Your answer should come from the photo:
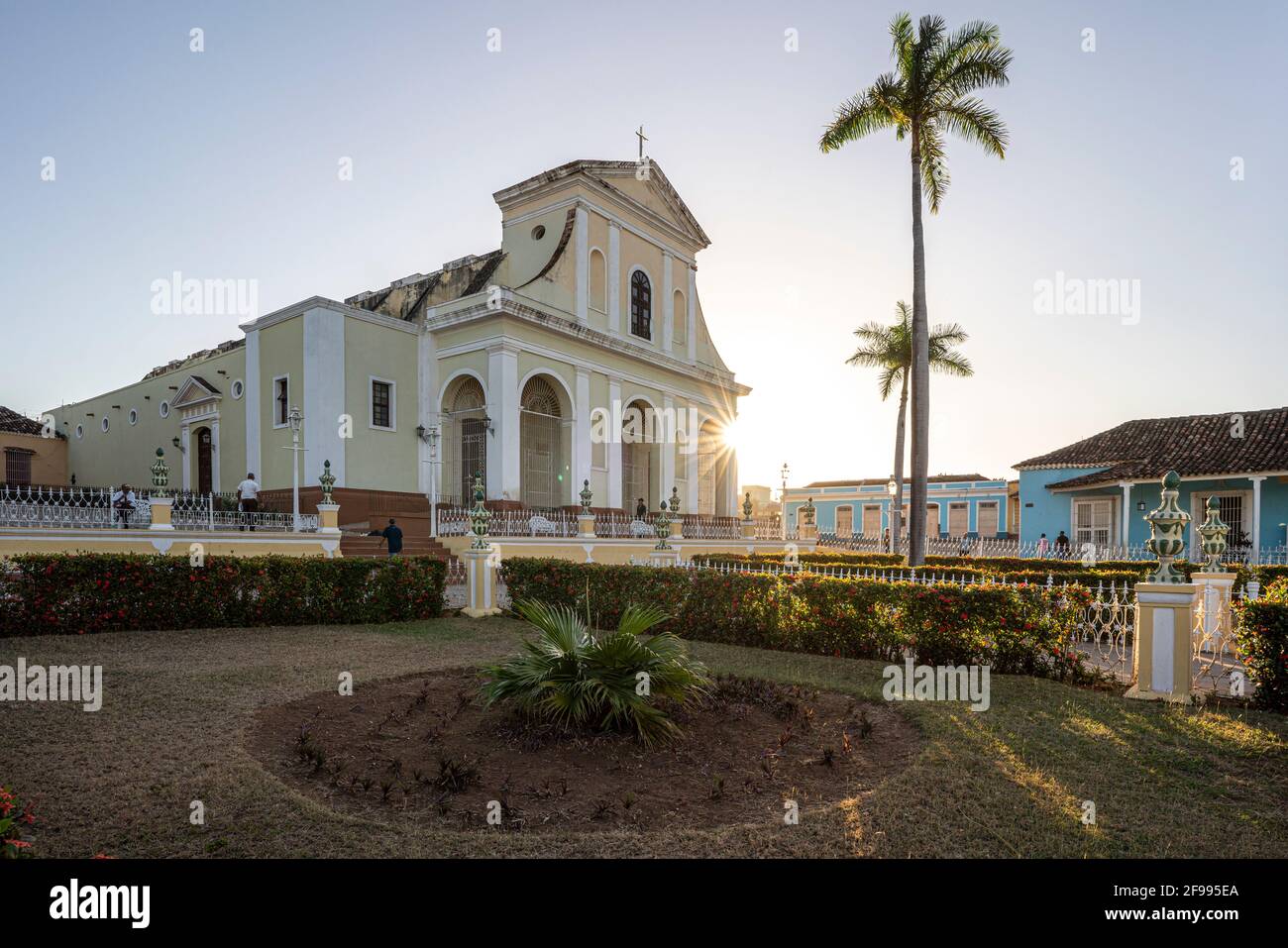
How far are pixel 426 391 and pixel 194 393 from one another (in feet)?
30.7

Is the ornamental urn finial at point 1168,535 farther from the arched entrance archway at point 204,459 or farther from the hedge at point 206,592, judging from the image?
the arched entrance archway at point 204,459

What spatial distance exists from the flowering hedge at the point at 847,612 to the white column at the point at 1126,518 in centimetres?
1887

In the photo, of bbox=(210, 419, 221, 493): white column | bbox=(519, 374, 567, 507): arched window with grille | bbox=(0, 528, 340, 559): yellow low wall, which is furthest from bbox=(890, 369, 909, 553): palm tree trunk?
bbox=(210, 419, 221, 493): white column

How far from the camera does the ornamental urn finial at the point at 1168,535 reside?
Result: 5.98 m

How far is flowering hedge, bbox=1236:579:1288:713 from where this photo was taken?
216 inches

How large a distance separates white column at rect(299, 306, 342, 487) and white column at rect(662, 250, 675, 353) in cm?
1143

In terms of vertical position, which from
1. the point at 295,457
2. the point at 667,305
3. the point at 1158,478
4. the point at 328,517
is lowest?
the point at 328,517

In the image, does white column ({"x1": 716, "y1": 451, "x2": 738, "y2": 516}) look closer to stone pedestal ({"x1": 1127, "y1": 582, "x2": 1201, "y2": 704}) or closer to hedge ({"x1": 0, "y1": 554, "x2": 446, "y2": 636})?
hedge ({"x1": 0, "y1": 554, "x2": 446, "y2": 636})

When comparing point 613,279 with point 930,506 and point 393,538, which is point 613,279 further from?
point 930,506

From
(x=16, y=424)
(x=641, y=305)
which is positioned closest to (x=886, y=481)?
(x=641, y=305)

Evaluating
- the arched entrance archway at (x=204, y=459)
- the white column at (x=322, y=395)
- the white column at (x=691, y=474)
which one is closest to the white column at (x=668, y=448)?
the white column at (x=691, y=474)

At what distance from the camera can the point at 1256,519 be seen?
19.8 m
